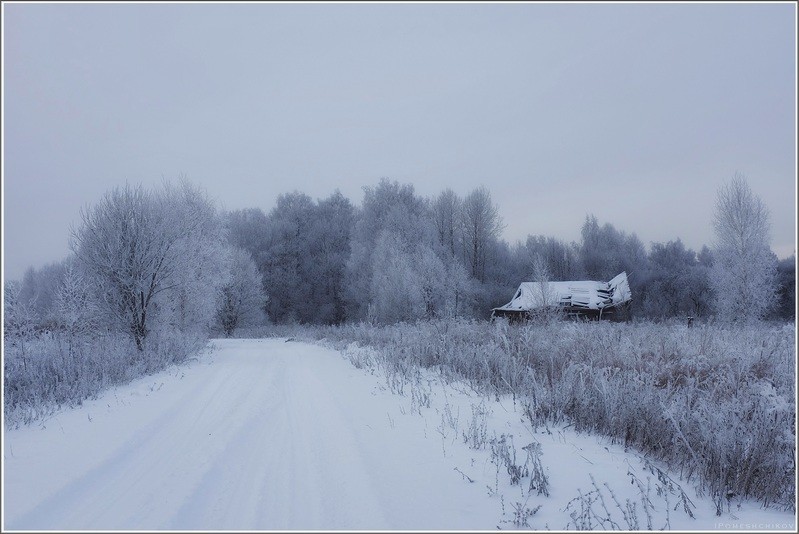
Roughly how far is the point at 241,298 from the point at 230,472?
37578 mm

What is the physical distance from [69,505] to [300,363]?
32.3 ft

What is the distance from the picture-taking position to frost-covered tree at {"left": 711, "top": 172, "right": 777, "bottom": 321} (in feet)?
97.3

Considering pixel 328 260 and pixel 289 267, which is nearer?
pixel 289 267

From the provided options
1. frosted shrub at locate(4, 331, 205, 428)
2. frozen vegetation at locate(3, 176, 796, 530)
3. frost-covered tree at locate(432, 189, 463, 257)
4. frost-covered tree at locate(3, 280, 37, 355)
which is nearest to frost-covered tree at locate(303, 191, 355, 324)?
frost-covered tree at locate(432, 189, 463, 257)

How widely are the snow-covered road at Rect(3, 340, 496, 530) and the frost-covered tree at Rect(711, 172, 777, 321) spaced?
3340 cm

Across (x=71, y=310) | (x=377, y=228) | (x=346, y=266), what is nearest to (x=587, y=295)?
(x=377, y=228)

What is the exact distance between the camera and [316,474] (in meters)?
3.89

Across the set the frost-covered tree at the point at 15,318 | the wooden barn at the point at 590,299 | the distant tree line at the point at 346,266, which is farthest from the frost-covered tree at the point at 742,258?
the frost-covered tree at the point at 15,318

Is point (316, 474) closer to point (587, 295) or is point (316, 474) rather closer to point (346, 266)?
point (587, 295)

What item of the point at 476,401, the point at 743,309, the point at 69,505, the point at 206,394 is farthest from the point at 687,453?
the point at 743,309

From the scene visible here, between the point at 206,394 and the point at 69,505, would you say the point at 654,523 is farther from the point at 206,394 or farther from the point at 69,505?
the point at 206,394

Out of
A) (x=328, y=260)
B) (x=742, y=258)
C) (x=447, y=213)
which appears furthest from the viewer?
(x=328, y=260)

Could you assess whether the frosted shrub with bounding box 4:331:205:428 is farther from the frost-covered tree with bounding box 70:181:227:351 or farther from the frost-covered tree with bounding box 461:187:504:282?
the frost-covered tree with bounding box 461:187:504:282

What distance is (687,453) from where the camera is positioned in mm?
3852
